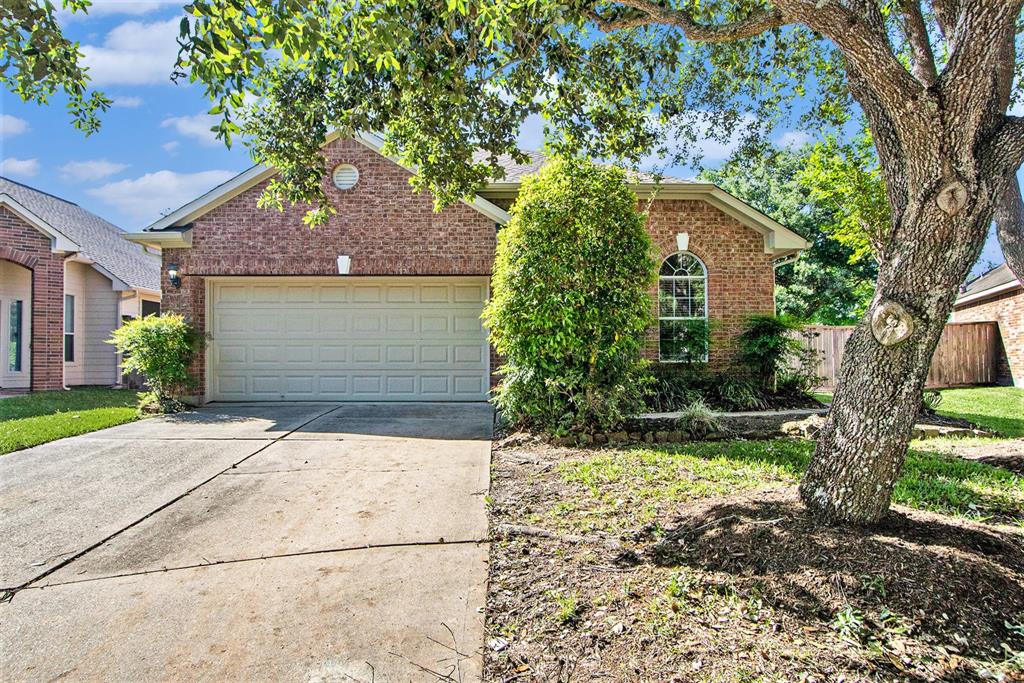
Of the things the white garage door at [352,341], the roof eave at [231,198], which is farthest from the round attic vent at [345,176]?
the white garage door at [352,341]

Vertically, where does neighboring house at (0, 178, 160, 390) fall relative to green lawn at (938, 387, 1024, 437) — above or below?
above

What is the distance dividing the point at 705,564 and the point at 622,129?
531 cm

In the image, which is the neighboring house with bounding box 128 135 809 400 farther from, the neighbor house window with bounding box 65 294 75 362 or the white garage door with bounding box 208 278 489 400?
the neighbor house window with bounding box 65 294 75 362

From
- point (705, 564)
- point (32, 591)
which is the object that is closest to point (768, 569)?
point (705, 564)

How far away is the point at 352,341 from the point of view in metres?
10.7

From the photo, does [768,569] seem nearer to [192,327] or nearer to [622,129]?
[622,129]

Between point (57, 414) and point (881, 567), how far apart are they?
11.1 metres

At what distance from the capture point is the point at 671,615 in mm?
2684

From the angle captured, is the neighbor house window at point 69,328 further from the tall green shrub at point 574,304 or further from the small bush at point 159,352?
the tall green shrub at point 574,304

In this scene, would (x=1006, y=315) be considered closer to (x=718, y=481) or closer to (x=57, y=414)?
(x=718, y=481)

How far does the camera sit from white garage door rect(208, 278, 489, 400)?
34.9 ft

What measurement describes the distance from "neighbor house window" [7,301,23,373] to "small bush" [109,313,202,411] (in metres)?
6.30

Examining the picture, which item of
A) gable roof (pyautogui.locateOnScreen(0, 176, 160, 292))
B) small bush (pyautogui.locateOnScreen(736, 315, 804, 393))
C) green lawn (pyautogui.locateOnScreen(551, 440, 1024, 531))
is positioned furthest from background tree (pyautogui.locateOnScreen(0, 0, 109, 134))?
small bush (pyautogui.locateOnScreen(736, 315, 804, 393))

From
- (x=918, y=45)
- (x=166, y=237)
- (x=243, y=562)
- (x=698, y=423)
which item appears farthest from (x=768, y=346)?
(x=166, y=237)
